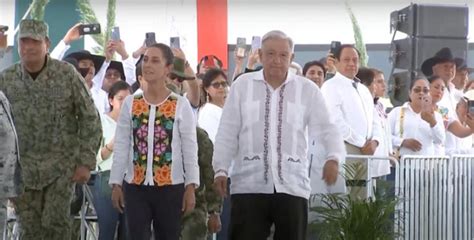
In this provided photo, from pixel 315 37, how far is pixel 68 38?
18.9ft

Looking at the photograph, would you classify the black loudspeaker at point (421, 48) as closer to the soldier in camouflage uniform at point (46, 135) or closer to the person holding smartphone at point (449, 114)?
the person holding smartphone at point (449, 114)

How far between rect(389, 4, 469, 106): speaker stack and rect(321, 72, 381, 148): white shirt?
74.0 inches

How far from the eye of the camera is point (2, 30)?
8.80m

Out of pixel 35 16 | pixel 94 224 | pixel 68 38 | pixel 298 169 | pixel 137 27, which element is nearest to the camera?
pixel 298 169

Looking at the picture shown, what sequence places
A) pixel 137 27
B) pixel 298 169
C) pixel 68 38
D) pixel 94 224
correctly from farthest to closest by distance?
1. pixel 137 27
2. pixel 68 38
3. pixel 94 224
4. pixel 298 169

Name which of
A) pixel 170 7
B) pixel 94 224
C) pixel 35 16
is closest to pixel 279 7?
pixel 170 7

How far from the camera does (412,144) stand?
28.2ft

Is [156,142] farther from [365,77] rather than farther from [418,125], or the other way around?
[365,77]

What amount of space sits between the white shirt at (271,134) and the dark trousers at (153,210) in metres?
0.31

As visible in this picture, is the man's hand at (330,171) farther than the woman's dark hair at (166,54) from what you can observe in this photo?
No

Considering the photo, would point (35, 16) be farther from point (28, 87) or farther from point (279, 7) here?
point (28, 87)

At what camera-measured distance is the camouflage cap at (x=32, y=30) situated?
239 inches

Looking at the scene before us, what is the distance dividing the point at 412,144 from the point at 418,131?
212mm

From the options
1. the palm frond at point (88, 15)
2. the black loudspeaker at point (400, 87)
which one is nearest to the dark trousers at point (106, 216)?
the black loudspeaker at point (400, 87)
